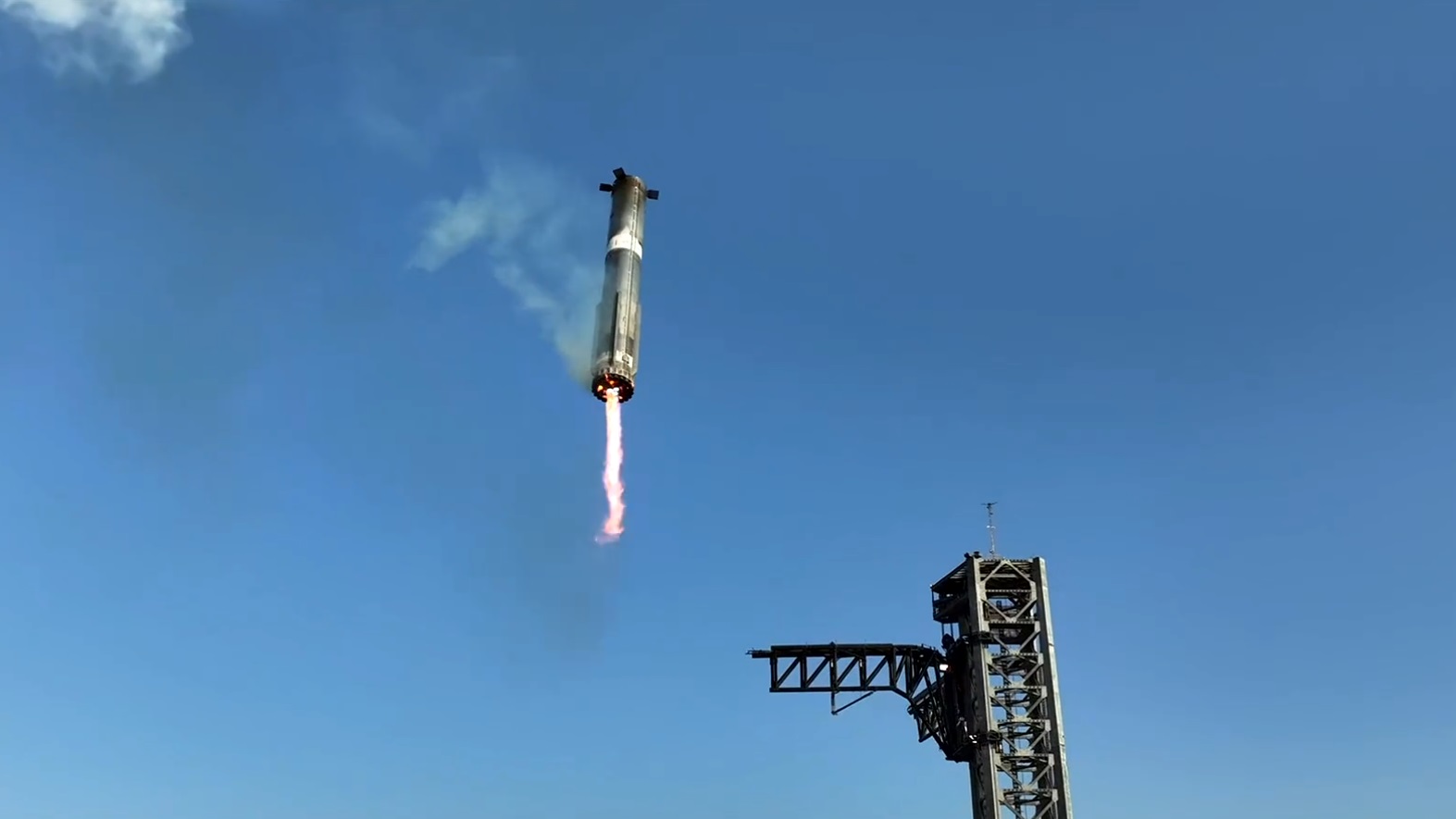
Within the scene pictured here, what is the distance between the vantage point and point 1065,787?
2170 inches

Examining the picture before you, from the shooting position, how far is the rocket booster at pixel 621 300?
131 ft

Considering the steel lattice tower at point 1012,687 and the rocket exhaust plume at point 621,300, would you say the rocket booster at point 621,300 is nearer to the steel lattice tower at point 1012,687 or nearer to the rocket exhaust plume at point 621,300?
the rocket exhaust plume at point 621,300

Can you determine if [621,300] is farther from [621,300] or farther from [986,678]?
[986,678]

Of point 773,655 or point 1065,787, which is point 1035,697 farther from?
point 773,655

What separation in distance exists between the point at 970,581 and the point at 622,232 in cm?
2648

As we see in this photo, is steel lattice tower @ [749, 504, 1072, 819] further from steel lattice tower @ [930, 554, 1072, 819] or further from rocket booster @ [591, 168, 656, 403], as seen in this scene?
rocket booster @ [591, 168, 656, 403]

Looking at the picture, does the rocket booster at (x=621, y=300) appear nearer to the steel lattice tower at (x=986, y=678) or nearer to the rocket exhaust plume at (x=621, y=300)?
the rocket exhaust plume at (x=621, y=300)

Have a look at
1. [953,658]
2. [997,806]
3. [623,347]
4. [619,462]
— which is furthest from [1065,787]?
[623,347]

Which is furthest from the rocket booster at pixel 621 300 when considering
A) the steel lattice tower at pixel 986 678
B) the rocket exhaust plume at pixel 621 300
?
the steel lattice tower at pixel 986 678

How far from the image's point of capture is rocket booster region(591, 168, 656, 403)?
40000 mm

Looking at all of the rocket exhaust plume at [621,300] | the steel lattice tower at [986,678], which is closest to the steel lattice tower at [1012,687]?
the steel lattice tower at [986,678]

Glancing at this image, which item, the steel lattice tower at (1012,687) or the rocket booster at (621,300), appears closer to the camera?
the rocket booster at (621,300)

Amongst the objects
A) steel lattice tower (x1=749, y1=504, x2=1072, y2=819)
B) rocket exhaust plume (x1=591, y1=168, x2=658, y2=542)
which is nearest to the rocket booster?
rocket exhaust plume (x1=591, y1=168, x2=658, y2=542)

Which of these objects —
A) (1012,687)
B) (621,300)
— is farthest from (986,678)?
(621,300)
